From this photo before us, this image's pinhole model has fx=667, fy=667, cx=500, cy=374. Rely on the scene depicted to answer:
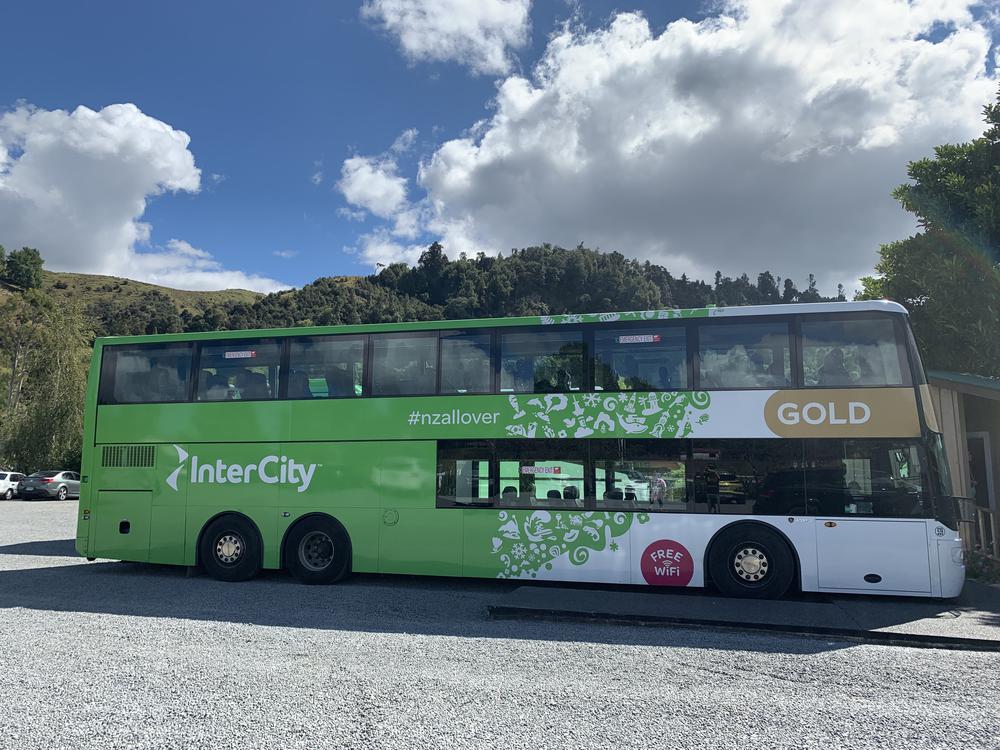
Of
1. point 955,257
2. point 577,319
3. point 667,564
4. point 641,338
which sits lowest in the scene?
point 667,564

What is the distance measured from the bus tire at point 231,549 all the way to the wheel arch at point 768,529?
22.3ft

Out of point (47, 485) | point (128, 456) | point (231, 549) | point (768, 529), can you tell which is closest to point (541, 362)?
point (768, 529)

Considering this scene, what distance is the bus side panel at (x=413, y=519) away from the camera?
991 centimetres

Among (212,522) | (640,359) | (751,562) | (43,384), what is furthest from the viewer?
(43,384)

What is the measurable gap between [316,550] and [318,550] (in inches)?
1.5

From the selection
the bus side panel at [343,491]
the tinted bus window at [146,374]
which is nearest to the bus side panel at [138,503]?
the tinted bus window at [146,374]

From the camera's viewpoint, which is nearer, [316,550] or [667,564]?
[667,564]

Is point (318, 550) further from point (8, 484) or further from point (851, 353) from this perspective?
point (8, 484)

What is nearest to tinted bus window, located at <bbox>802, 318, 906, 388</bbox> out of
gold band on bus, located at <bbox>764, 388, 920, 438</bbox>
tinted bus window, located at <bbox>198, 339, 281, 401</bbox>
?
gold band on bus, located at <bbox>764, 388, 920, 438</bbox>

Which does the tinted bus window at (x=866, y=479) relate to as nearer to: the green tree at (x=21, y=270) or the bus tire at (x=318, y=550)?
the bus tire at (x=318, y=550)

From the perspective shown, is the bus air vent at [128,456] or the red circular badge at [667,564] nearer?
the red circular badge at [667,564]

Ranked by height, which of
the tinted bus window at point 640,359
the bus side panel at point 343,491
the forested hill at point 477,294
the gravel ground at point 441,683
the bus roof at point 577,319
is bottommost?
the gravel ground at point 441,683

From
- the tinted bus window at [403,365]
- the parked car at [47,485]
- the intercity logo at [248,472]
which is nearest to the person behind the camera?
the tinted bus window at [403,365]

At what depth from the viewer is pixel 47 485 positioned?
3136cm
